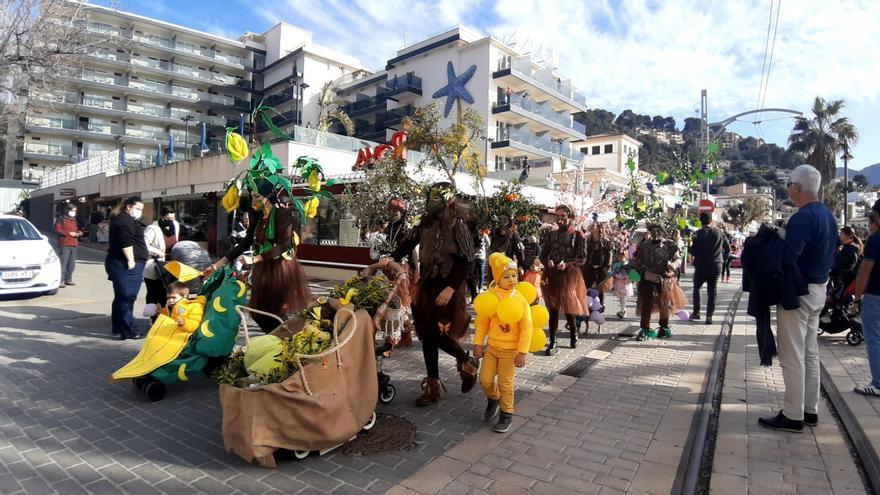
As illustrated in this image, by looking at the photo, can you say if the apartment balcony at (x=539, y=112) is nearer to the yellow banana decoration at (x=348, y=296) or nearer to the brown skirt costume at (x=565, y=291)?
the brown skirt costume at (x=565, y=291)

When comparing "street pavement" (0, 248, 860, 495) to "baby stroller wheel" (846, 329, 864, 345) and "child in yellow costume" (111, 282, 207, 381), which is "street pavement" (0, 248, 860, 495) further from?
"baby stroller wheel" (846, 329, 864, 345)

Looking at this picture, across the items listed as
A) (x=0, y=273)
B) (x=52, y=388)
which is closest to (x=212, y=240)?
(x=0, y=273)

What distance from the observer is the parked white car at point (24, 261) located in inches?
349

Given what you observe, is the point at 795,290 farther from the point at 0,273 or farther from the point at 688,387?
the point at 0,273

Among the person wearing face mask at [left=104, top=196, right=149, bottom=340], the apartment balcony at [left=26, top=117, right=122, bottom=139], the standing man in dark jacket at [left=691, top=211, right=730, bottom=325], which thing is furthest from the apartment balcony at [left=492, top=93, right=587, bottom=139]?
the apartment balcony at [left=26, top=117, right=122, bottom=139]

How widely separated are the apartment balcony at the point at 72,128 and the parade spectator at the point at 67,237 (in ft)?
166

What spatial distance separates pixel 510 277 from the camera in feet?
12.2

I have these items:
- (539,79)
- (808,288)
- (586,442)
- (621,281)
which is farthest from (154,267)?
(539,79)

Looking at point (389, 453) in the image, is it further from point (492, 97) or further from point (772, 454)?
point (492, 97)

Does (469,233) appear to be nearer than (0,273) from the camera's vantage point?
Yes

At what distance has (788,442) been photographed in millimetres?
3553

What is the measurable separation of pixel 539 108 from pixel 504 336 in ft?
126

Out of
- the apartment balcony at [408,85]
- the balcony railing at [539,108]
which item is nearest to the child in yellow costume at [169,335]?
the balcony railing at [539,108]

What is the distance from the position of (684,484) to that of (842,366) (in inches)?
171
